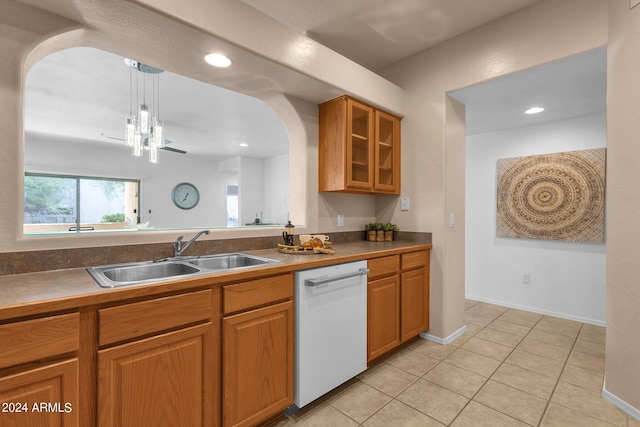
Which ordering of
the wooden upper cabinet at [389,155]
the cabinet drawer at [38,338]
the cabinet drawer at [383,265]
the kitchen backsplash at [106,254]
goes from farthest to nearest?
the wooden upper cabinet at [389,155], the cabinet drawer at [383,265], the kitchen backsplash at [106,254], the cabinet drawer at [38,338]

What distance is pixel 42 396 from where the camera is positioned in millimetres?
953

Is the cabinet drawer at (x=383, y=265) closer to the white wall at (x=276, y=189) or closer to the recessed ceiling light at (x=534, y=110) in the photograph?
the recessed ceiling light at (x=534, y=110)

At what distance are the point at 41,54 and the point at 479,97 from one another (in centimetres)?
313

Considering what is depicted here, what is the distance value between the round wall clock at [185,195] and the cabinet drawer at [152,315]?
22.9 feet

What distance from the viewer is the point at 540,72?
7.24 feet

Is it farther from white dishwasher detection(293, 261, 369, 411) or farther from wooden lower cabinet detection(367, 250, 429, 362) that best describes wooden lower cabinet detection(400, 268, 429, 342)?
white dishwasher detection(293, 261, 369, 411)

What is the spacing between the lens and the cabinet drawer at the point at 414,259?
241cm

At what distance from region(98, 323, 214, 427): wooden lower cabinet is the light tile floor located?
1.98 ft

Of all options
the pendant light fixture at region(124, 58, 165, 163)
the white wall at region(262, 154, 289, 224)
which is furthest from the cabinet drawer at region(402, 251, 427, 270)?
the white wall at region(262, 154, 289, 224)

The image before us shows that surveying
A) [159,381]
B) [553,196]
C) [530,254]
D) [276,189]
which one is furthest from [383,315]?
[276,189]

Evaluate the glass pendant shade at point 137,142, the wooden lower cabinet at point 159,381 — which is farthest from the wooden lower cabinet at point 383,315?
the glass pendant shade at point 137,142

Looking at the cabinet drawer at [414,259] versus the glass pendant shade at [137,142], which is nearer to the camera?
the cabinet drawer at [414,259]

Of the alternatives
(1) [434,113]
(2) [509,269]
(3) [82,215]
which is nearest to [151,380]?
(1) [434,113]

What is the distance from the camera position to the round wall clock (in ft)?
24.6
